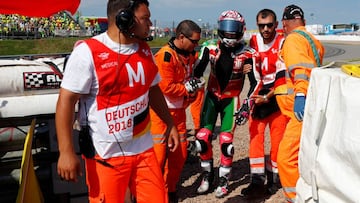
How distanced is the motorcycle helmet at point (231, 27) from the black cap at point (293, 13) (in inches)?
21.1

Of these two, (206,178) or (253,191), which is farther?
(206,178)

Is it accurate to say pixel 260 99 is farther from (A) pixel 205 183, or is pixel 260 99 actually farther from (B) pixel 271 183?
(A) pixel 205 183

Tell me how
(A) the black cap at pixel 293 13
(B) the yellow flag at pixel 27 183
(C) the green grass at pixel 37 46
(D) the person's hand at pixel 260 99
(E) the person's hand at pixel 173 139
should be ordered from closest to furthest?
(B) the yellow flag at pixel 27 183 < (E) the person's hand at pixel 173 139 < (A) the black cap at pixel 293 13 < (D) the person's hand at pixel 260 99 < (C) the green grass at pixel 37 46

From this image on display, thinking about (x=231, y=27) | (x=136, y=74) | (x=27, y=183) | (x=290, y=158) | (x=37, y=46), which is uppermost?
(x=231, y=27)

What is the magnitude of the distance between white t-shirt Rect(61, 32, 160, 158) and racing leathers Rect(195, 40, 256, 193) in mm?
1915

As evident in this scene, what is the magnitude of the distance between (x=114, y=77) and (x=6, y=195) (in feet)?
6.64

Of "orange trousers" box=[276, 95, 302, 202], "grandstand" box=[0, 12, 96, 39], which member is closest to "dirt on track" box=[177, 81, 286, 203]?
"orange trousers" box=[276, 95, 302, 202]

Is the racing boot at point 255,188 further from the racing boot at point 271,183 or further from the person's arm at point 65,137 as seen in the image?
the person's arm at point 65,137

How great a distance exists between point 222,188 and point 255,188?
1.21ft

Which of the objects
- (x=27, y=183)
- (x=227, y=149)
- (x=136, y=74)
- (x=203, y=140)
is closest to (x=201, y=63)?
(x=203, y=140)

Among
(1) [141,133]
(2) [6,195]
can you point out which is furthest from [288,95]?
(2) [6,195]

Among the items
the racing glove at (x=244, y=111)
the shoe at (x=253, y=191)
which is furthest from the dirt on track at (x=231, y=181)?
the racing glove at (x=244, y=111)

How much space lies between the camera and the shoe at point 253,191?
4801 millimetres

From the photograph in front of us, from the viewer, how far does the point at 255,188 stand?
483 cm
